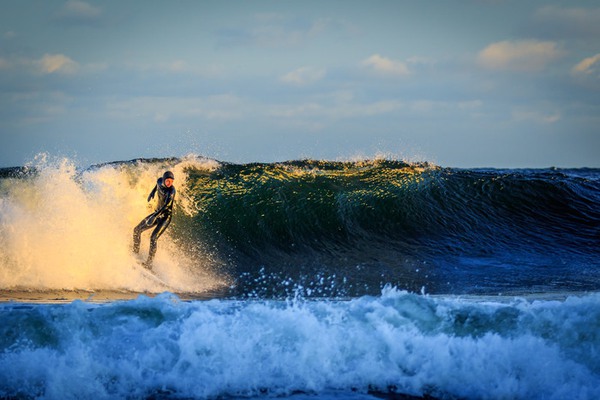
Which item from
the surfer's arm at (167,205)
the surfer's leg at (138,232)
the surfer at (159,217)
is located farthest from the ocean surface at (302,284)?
the surfer's arm at (167,205)

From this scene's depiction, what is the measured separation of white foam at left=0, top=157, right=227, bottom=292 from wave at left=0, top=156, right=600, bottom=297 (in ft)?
0.09

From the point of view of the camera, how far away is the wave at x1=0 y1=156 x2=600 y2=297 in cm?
987

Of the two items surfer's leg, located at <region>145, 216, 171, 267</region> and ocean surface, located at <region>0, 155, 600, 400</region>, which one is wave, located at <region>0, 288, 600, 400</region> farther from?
surfer's leg, located at <region>145, 216, 171, 267</region>

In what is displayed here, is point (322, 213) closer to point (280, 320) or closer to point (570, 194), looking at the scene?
point (570, 194)

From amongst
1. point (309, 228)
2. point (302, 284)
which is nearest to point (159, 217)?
point (302, 284)

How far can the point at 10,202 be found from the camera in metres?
11.2

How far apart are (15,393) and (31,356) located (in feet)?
1.04

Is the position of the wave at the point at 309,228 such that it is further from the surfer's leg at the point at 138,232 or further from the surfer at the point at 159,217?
the surfer at the point at 159,217

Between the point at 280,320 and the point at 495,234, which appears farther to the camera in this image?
the point at 495,234

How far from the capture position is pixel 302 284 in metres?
10.2

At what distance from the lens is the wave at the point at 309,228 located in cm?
987

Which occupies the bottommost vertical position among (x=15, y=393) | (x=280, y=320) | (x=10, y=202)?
(x=15, y=393)

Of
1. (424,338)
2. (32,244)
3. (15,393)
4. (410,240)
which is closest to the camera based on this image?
(15,393)

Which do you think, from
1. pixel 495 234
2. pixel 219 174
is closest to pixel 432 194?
pixel 495 234
